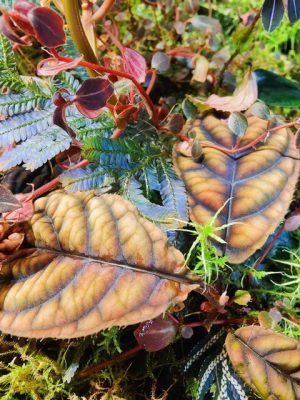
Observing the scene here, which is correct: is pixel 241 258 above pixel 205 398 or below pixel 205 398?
above

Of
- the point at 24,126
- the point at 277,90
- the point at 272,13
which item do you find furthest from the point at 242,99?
the point at 24,126

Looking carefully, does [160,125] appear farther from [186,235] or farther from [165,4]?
[165,4]

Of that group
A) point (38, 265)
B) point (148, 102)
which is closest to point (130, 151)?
point (148, 102)

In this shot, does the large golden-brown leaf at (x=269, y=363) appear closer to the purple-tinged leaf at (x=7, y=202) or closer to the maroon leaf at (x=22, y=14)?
the purple-tinged leaf at (x=7, y=202)

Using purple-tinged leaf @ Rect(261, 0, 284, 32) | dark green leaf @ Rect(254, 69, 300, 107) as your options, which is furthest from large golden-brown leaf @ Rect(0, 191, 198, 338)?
dark green leaf @ Rect(254, 69, 300, 107)

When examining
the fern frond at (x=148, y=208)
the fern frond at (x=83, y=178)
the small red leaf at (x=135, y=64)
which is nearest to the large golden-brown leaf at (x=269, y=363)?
the fern frond at (x=148, y=208)

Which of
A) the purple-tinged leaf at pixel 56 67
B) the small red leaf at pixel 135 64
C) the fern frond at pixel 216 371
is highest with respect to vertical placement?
the purple-tinged leaf at pixel 56 67
